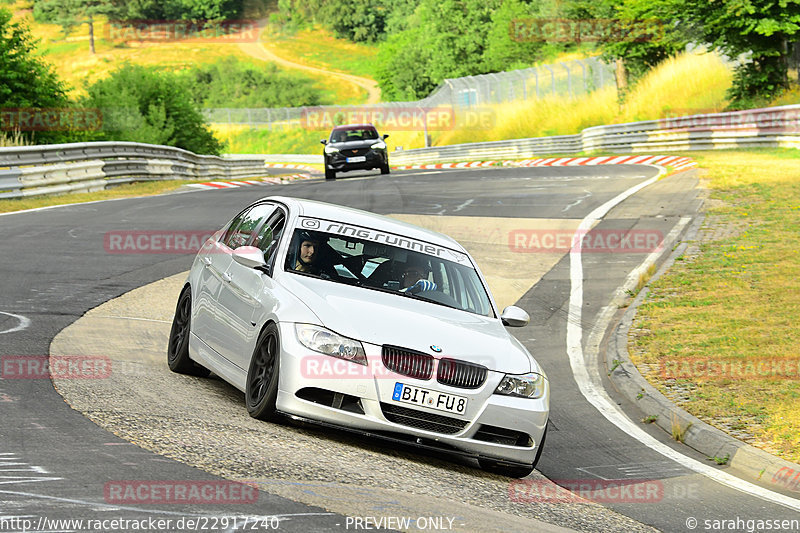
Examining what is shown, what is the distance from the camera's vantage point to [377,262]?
8336mm

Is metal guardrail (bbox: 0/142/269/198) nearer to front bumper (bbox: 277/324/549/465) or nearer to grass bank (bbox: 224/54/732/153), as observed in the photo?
front bumper (bbox: 277/324/549/465)

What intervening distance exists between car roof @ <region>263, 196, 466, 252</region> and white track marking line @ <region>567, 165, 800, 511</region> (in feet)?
7.31

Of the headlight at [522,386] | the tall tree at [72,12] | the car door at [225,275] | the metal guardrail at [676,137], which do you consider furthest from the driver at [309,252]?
the tall tree at [72,12]

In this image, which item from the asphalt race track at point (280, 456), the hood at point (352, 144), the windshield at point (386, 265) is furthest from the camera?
the hood at point (352, 144)

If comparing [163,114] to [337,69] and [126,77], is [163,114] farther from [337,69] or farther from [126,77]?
[337,69]

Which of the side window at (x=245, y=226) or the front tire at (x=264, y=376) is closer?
the front tire at (x=264, y=376)

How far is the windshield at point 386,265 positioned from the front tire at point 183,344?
4.82ft

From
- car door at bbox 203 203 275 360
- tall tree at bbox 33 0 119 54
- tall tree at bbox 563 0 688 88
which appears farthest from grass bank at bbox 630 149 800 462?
tall tree at bbox 33 0 119 54

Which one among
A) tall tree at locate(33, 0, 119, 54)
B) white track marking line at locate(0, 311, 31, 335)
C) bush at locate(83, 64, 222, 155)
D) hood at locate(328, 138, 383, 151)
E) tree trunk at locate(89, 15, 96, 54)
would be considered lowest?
white track marking line at locate(0, 311, 31, 335)

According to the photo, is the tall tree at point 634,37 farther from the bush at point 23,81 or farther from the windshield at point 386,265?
the windshield at point 386,265

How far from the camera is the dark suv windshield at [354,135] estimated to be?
36656mm

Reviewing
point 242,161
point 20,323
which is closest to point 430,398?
point 20,323

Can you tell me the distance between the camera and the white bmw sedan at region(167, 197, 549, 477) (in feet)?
22.7

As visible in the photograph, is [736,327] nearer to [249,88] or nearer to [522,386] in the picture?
[522,386]
